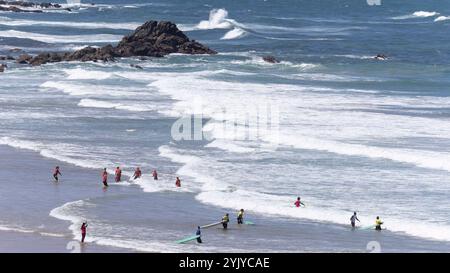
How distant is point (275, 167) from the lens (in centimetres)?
4372

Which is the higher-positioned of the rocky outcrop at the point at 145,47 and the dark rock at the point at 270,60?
the rocky outcrop at the point at 145,47

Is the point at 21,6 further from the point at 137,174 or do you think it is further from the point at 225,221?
the point at 225,221

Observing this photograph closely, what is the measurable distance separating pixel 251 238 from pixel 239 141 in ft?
56.8

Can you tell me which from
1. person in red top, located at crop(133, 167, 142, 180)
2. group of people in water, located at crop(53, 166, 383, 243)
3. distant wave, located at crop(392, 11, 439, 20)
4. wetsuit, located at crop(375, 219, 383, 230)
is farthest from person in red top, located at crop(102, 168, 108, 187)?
distant wave, located at crop(392, 11, 439, 20)

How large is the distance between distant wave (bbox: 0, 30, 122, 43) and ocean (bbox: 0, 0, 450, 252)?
7.78 ft

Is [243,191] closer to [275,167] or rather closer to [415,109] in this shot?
[275,167]

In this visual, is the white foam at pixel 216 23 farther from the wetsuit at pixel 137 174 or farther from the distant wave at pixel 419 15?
the wetsuit at pixel 137 174

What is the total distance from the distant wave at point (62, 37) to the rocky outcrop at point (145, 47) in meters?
11.2

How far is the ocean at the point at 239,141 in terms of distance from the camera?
115ft

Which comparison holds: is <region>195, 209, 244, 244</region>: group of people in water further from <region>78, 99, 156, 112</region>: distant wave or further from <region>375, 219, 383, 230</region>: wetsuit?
<region>78, 99, 156, 112</region>: distant wave

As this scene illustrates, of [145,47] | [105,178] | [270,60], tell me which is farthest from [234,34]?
[105,178]

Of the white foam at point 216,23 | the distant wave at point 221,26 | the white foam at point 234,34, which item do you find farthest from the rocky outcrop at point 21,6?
the white foam at point 234,34
